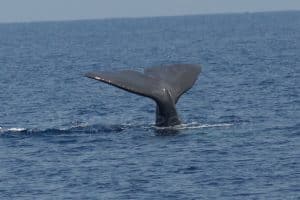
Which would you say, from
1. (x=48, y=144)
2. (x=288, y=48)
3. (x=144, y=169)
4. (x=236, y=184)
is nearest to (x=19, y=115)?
(x=48, y=144)

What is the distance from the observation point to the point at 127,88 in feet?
117

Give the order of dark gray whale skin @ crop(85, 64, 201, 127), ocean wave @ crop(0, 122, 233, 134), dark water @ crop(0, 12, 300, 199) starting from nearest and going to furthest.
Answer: dark water @ crop(0, 12, 300, 199) → dark gray whale skin @ crop(85, 64, 201, 127) → ocean wave @ crop(0, 122, 233, 134)

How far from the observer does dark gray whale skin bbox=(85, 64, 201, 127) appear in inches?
1419

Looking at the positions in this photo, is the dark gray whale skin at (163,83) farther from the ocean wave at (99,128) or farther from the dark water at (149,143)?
the ocean wave at (99,128)

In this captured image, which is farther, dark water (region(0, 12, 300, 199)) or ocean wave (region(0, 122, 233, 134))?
ocean wave (region(0, 122, 233, 134))

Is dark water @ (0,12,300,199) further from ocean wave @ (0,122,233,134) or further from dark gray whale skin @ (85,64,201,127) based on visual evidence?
dark gray whale skin @ (85,64,201,127)

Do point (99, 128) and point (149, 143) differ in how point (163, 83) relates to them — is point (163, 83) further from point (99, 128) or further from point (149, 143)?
point (99, 128)

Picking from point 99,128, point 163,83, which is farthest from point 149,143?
point 99,128

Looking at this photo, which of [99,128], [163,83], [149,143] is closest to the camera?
[149,143]

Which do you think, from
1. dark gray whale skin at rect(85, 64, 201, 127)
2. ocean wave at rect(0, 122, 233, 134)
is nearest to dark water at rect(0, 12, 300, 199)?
ocean wave at rect(0, 122, 233, 134)

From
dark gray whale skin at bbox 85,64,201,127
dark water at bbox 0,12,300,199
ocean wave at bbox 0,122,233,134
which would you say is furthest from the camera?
ocean wave at bbox 0,122,233,134

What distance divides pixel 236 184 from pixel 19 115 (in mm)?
18472

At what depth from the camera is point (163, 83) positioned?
3709cm

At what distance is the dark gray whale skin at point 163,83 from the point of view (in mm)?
36031
